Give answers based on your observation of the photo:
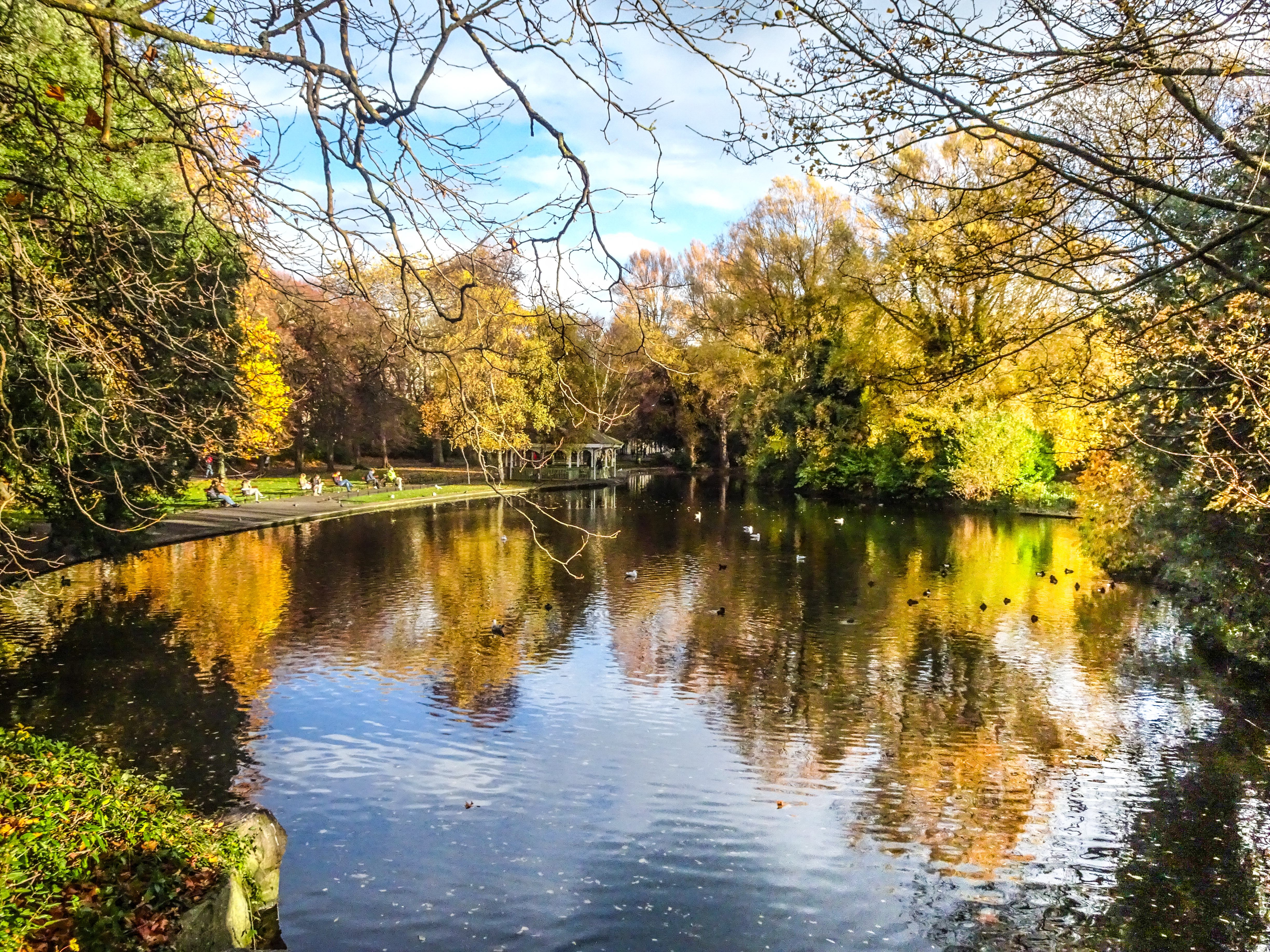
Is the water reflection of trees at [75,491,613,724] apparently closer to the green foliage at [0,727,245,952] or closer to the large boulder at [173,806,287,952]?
the large boulder at [173,806,287,952]

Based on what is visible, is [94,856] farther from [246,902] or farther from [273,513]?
[273,513]

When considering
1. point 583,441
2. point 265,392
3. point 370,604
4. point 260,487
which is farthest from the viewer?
point 583,441

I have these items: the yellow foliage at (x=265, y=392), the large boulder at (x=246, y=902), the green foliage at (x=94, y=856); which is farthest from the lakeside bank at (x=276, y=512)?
the large boulder at (x=246, y=902)

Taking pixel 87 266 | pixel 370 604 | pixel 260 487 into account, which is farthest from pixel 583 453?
pixel 87 266

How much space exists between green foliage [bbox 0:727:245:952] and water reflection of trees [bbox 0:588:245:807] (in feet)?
6.55

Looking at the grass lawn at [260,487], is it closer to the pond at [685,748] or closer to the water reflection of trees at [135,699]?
the pond at [685,748]

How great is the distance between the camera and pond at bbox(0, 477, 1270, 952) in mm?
6379

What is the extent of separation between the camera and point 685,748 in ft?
31.1

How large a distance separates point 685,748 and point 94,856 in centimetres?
580

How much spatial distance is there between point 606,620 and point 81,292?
9663 mm

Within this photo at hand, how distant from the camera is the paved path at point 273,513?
22328mm

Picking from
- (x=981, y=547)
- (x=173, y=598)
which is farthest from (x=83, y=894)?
(x=981, y=547)

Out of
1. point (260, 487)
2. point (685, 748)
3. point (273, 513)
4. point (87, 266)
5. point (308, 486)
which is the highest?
point (87, 266)

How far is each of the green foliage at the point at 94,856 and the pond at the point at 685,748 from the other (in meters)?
1.10
